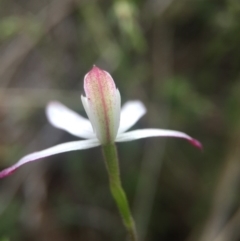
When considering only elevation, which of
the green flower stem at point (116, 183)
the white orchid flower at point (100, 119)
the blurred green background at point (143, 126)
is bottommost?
the blurred green background at point (143, 126)

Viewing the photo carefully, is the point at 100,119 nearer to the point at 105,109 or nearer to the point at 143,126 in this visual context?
the point at 105,109

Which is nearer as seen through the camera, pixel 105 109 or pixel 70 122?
pixel 105 109

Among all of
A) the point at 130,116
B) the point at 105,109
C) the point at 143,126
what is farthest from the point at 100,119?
the point at 143,126

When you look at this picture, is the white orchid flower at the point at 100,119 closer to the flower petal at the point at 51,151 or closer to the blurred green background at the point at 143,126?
the flower petal at the point at 51,151

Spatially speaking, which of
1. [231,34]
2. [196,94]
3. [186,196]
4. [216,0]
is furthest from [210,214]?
[216,0]

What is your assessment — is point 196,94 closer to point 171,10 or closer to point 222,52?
point 222,52

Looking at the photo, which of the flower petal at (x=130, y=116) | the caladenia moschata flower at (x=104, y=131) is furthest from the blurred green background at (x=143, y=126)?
the caladenia moschata flower at (x=104, y=131)
